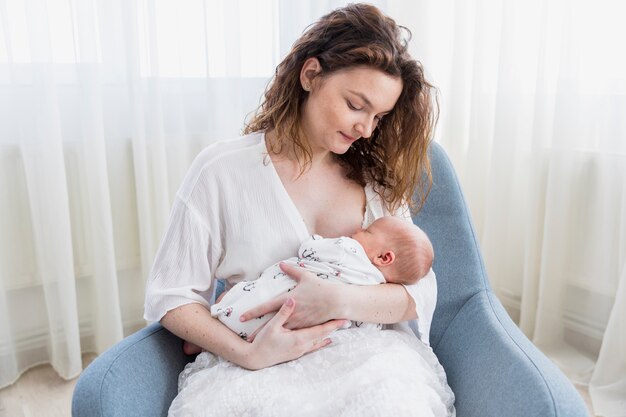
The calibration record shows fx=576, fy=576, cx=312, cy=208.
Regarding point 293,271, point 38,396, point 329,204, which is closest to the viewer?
point 293,271

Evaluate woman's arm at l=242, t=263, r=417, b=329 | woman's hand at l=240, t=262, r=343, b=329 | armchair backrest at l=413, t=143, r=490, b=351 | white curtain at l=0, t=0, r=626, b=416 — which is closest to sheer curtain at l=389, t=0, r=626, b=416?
white curtain at l=0, t=0, r=626, b=416

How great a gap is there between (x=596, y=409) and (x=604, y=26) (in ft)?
4.32

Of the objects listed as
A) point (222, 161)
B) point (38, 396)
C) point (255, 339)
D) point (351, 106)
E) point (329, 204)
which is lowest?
point (38, 396)

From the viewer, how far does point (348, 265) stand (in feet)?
4.16

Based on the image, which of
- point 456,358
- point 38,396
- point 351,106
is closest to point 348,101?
point 351,106

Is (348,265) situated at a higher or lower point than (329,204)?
lower

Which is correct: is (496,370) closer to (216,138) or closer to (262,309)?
(262,309)

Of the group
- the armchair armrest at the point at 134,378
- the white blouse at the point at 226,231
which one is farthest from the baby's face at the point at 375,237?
the armchair armrest at the point at 134,378

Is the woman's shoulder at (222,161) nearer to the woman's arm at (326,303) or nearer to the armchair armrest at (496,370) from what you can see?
the woman's arm at (326,303)

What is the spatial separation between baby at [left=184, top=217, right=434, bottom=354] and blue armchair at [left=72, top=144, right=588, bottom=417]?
14 cm

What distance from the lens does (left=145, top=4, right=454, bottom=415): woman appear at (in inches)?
44.4

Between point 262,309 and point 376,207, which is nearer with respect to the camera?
point 262,309

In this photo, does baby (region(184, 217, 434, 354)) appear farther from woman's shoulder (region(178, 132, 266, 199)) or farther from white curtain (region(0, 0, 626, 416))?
white curtain (region(0, 0, 626, 416))

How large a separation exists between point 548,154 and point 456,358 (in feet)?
Answer: 4.06
